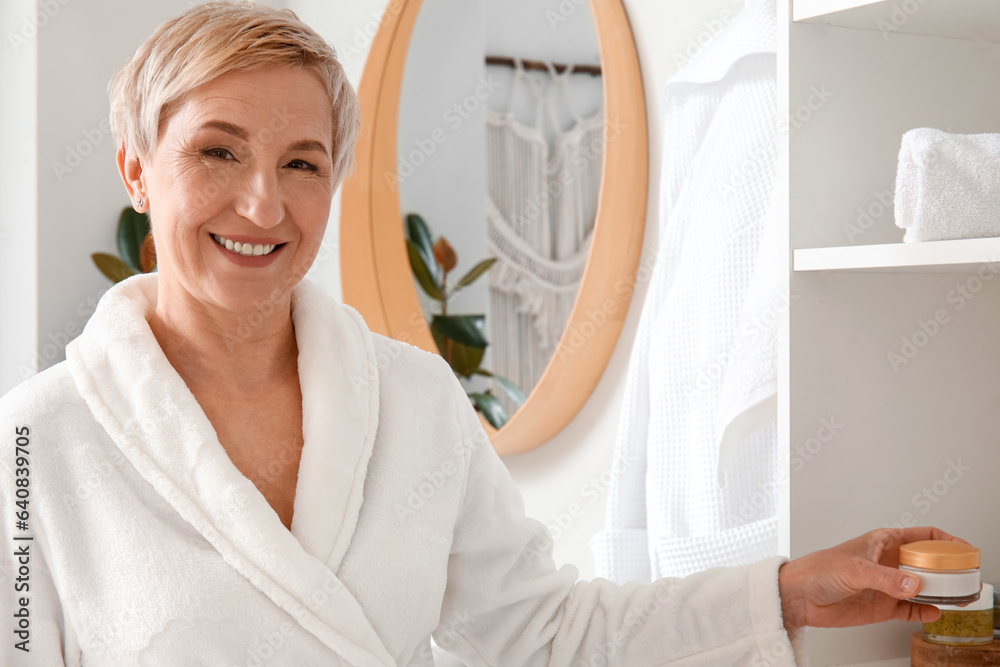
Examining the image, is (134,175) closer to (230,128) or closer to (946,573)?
(230,128)

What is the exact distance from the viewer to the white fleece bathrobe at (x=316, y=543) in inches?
34.3

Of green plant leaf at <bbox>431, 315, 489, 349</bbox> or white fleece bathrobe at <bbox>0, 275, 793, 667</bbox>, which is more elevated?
green plant leaf at <bbox>431, 315, 489, 349</bbox>

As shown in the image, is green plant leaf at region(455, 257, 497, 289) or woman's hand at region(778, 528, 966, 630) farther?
green plant leaf at region(455, 257, 497, 289)

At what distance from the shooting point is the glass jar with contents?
87cm

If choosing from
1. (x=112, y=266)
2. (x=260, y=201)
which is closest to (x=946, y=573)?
(x=260, y=201)

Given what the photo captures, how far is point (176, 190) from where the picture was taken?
3.04ft

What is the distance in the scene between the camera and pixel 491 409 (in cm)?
174

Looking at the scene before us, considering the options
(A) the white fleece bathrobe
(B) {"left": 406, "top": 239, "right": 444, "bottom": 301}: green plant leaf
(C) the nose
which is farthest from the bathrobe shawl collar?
(B) {"left": 406, "top": 239, "right": 444, "bottom": 301}: green plant leaf

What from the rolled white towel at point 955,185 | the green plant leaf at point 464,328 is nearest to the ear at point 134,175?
the rolled white towel at point 955,185

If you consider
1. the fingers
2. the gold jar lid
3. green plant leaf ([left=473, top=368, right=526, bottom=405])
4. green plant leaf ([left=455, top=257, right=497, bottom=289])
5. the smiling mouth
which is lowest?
the fingers

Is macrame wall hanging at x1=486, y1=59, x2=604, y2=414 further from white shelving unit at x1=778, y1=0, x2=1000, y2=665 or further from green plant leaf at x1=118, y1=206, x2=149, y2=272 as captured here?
green plant leaf at x1=118, y1=206, x2=149, y2=272

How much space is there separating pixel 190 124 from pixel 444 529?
470 mm

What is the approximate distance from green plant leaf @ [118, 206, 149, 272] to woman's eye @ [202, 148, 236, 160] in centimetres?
145

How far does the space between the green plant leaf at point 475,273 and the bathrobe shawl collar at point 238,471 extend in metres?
0.73
